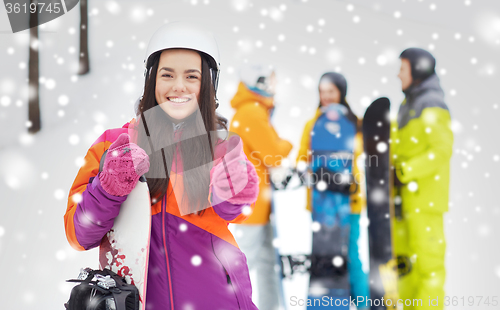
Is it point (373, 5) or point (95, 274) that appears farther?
point (373, 5)

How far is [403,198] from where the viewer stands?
87.4 inches

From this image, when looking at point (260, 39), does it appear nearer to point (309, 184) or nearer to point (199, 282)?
point (309, 184)

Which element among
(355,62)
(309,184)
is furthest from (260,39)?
(309,184)

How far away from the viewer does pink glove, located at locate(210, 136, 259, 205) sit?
832mm

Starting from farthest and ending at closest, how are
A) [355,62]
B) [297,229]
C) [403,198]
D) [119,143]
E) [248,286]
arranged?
1. [355,62]
2. [297,229]
3. [403,198]
4. [248,286]
5. [119,143]

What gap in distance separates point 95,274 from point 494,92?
3.39 m

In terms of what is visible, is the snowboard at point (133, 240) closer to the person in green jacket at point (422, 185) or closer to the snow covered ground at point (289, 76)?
the person in green jacket at point (422, 185)

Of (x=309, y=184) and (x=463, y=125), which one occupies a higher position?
(x=463, y=125)

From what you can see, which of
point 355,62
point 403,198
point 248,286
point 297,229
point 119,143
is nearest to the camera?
point 119,143

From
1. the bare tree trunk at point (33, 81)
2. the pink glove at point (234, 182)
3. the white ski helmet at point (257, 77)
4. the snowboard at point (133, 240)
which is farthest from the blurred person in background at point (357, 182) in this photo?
the bare tree trunk at point (33, 81)

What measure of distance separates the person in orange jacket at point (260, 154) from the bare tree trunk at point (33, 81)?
1877mm

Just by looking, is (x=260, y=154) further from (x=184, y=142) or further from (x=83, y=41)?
(x=83, y=41)

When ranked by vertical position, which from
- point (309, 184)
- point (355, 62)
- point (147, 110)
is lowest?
point (309, 184)

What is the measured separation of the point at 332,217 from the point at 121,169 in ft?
5.68
